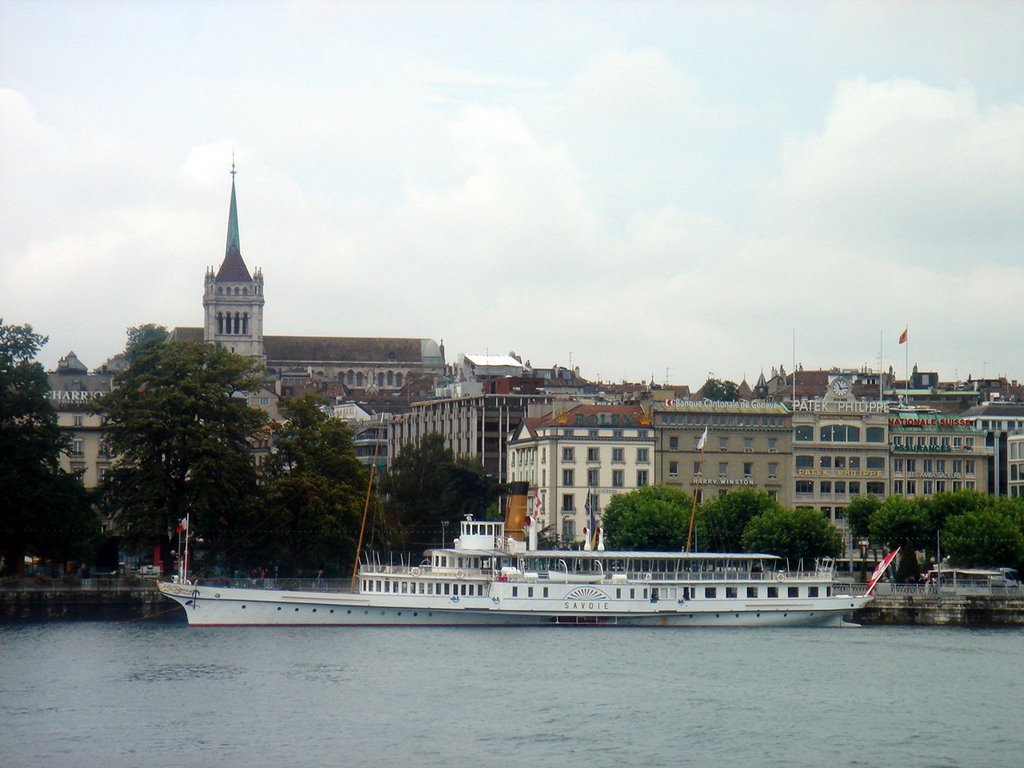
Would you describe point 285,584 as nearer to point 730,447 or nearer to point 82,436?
point 730,447

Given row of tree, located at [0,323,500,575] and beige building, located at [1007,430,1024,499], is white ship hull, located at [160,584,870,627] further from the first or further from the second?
beige building, located at [1007,430,1024,499]

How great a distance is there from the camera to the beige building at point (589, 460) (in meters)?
118

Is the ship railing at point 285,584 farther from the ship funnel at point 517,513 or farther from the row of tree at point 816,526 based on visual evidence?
the row of tree at point 816,526

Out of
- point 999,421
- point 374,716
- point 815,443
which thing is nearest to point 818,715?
point 374,716

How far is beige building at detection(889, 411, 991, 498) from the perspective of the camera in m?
121

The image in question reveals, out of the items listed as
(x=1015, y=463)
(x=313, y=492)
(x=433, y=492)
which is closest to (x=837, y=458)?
(x=1015, y=463)

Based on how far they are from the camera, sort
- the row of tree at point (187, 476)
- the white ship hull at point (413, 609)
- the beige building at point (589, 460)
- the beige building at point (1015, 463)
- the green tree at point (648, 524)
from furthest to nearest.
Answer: the beige building at point (1015, 463) → the beige building at point (589, 460) → the green tree at point (648, 524) → the row of tree at point (187, 476) → the white ship hull at point (413, 609)

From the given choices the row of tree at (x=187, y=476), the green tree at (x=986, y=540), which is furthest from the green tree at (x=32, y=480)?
the green tree at (x=986, y=540)

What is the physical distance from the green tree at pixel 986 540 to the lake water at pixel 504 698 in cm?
1654

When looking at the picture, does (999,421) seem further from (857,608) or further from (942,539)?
(857,608)

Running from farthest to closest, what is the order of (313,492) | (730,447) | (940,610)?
(730,447)
(313,492)
(940,610)

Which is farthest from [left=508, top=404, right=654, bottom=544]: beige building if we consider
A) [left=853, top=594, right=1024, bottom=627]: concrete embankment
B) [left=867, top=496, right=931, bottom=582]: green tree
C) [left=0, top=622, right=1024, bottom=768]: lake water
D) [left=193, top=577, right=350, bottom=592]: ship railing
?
[left=0, top=622, right=1024, bottom=768]: lake water

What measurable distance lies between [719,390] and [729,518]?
6832cm

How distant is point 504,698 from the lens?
58688mm
